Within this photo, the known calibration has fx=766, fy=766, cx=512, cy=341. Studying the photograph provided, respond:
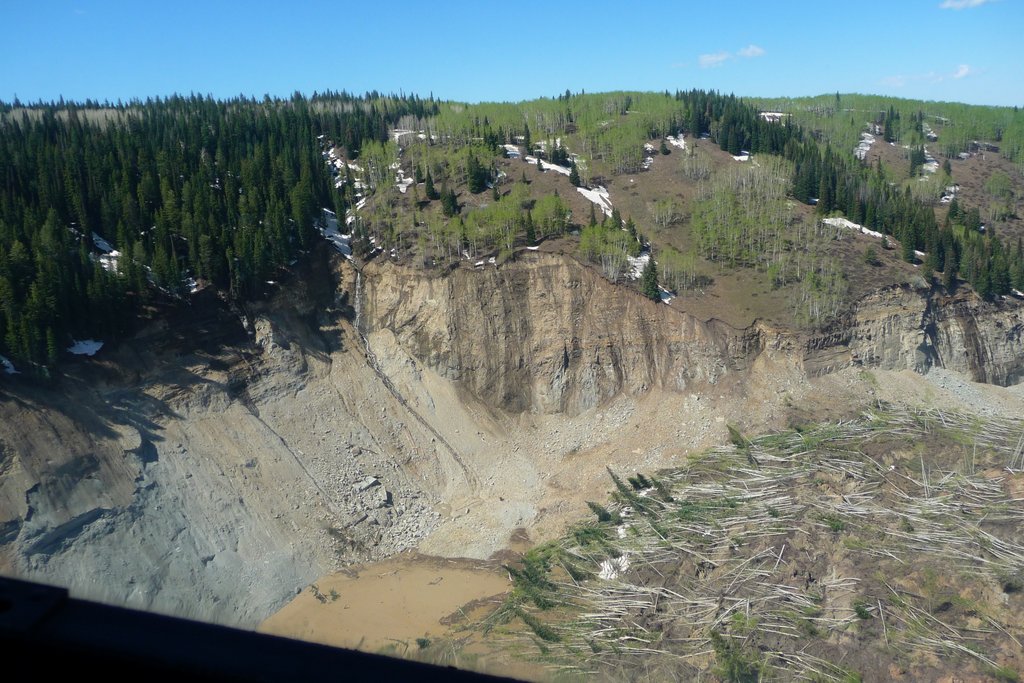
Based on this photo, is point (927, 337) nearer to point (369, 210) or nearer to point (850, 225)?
point (850, 225)

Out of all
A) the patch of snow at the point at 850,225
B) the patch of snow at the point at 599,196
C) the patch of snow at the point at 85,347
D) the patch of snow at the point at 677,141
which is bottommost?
the patch of snow at the point at 85,347

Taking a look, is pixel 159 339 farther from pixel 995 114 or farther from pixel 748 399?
pixel 995 114

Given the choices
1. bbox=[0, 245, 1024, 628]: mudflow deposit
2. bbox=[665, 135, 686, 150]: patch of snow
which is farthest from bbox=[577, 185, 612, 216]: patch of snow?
bbox=[665, 135, 686, 150]: patch of snow

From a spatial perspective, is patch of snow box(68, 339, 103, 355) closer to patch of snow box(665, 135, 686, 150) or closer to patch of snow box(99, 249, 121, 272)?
patch of snow box(99, 249, 121, 272)

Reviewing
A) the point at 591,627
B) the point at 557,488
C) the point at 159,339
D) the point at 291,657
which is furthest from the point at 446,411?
the point at 291,657

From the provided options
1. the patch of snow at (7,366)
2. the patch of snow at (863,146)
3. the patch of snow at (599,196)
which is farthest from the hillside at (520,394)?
the patch of snow at (863,146)

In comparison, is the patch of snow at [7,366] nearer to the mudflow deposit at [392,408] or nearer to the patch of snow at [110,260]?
the mudflow deposit at [392,408]
